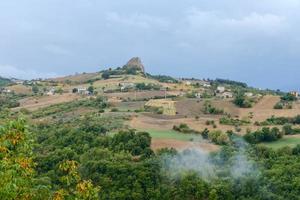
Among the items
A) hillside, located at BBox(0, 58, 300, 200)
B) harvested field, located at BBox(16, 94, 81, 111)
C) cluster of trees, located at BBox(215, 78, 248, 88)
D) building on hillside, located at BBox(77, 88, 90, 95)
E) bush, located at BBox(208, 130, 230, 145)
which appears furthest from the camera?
cluster of trees, located at BBox(215, 78, 248, 88)

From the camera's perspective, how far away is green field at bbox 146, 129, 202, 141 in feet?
238

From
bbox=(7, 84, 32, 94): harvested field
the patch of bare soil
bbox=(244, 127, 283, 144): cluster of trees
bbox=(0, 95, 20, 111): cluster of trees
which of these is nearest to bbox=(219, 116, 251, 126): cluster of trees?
bbox=(244, 127, 283, 144): cluster of trees

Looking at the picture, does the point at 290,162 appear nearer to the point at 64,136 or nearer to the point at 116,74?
the point at 64,136

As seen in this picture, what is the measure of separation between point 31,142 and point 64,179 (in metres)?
1.24

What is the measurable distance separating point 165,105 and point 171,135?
1992 centimetres

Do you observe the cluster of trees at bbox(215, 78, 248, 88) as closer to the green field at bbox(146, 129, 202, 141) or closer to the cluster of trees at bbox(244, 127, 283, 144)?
the green field at bbox(146, 129, 202, 141)

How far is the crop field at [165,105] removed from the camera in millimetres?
90875

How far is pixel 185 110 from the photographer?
92312 mm

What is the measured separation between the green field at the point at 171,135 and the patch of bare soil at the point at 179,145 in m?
2.19

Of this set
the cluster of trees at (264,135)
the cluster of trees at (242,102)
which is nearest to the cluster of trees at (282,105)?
the cluster of trees at (242,102)

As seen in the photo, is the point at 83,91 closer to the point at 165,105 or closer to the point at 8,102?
the point at 8,102

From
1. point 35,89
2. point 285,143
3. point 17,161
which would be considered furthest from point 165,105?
point 17,161

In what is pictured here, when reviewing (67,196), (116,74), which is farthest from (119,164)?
(116,74)

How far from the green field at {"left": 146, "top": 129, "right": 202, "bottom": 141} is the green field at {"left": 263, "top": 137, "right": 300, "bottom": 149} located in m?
8.47
